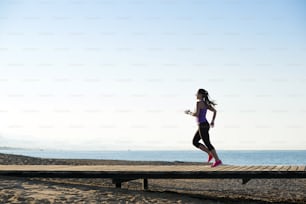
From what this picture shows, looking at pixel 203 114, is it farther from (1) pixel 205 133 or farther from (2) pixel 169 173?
(2) pixel 169 173

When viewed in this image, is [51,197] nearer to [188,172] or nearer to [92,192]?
[92,192]

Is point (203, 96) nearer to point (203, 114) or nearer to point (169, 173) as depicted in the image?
point (203, 114)

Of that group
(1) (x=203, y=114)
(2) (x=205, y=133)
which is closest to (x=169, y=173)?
(2) (x=205, y=133)

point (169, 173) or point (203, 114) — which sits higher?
point (203, 114)

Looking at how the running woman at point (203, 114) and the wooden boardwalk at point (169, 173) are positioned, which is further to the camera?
the running woman at point (203, 114)

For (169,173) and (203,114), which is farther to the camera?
(203,114)

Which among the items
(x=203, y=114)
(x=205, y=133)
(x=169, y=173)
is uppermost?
(x=203, y=114)

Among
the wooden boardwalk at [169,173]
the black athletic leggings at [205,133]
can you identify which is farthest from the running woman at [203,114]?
the wooden boardwalk at [169,173]

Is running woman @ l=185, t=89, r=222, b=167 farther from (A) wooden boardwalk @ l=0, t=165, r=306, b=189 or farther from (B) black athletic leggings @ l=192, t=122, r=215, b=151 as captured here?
(A) wooden boardwalk @ l=0, t=165, r=306, b=189

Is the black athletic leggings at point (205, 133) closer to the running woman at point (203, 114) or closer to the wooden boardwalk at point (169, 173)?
the running woman at point (203, 114)

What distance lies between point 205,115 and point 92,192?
353 centimetres

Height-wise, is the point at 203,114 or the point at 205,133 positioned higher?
the point at 203,114

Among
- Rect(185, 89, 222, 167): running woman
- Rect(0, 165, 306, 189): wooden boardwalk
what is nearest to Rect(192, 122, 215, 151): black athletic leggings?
Rect(185, 89, 222, 167): running woman

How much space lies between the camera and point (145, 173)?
1084 centimetres
